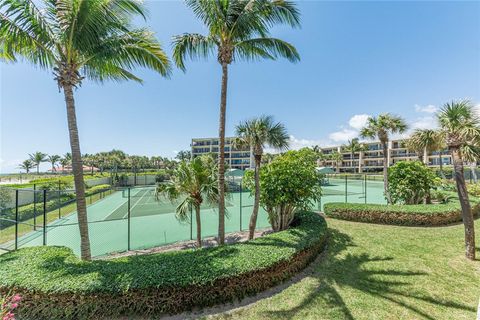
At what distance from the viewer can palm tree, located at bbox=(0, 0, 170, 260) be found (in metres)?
4.54

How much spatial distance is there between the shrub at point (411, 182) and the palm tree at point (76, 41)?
12456 mm

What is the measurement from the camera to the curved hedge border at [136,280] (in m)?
3.68

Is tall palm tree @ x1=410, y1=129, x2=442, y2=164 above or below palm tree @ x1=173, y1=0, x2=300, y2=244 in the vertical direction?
below

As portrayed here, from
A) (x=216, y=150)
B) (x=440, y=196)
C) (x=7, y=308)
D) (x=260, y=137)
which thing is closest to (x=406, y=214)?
(x=440, y=196)

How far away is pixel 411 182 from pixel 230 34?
11405 millimetres

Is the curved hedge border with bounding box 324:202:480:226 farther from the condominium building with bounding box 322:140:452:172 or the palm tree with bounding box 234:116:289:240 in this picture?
the condominium building with bounding box 322:140:452:172

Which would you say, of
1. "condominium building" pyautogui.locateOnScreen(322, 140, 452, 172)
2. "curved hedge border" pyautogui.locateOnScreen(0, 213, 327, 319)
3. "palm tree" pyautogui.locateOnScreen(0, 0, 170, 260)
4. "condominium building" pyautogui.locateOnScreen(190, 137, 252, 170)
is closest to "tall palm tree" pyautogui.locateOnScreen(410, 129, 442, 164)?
"curved hedge border" pyautogui.locateOnScreen(0, 213, 327, 319)

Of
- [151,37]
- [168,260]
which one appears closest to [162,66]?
[151,37]

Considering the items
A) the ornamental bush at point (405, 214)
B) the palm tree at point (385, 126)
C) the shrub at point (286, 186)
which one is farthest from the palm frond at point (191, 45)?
the palm tree at point (385, 126)

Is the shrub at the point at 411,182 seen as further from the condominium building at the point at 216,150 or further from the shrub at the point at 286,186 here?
the condominium building at the point at 216,150

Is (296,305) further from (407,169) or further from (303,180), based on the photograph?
(407,169)

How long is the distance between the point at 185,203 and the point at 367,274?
5.45m

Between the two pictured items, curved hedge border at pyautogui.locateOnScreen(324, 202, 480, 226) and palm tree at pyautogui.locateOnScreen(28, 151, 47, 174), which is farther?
palm tree at pyautogui.locateOnScreen(28, 151, 47, 174)

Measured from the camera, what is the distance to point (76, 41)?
480 centimetres
